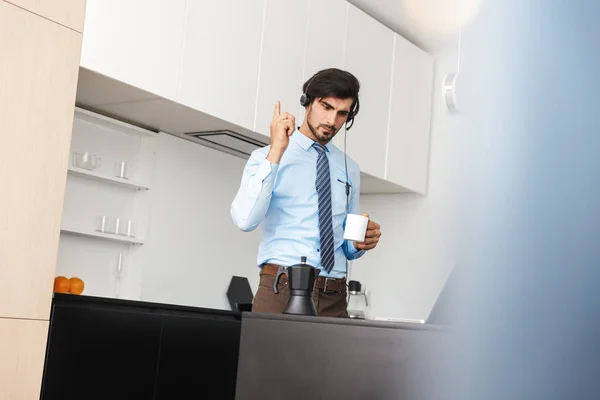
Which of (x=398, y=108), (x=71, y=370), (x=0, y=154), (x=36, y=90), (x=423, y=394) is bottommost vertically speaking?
(x=71, y=370)

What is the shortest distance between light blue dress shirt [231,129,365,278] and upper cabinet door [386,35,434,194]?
2063 mm

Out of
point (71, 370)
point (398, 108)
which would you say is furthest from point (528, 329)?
point (398, 108)

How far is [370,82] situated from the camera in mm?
4684

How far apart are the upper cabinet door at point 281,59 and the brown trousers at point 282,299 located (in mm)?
1415

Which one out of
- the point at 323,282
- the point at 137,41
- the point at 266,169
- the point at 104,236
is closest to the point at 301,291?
the point at 266,169

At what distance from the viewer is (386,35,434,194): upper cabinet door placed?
192 inches

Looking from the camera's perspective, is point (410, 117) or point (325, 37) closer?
point (325, 37)

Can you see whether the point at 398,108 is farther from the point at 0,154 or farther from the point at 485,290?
the point at 485,290

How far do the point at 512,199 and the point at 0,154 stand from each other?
2272mm

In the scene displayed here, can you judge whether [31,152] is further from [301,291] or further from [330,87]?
[301,291]

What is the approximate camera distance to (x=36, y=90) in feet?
8.32

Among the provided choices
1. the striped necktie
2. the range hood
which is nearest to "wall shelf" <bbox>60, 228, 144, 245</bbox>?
the range hood

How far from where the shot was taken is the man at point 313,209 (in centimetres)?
246

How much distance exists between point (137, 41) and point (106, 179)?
735 mm
